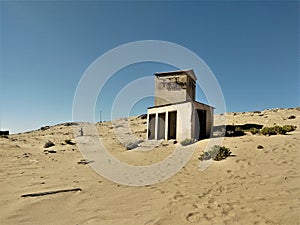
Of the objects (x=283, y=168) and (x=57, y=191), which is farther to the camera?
(x=283, y=168)

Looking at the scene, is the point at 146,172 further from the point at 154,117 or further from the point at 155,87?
the point at 155,87

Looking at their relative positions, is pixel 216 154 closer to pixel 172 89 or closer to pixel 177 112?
pixel 177 112

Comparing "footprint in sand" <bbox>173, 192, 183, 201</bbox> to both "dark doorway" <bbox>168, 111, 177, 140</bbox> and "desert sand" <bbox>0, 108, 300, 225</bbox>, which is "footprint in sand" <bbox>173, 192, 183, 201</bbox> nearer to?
"desert sand" <bbox>0, 108, 300, 225</bbox>

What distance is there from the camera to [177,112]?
18.1 metres

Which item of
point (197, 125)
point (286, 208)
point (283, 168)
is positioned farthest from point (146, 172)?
point (197, 125)

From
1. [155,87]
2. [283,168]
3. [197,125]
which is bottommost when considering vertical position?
[283,168]

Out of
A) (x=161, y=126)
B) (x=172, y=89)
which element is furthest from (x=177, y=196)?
(x=172, y=89)

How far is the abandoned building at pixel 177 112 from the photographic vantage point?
17219 mm

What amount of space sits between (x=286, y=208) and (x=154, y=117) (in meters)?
17.2

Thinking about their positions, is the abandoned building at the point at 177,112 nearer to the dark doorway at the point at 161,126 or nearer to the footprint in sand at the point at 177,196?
the dark doorway at the point at 161,126

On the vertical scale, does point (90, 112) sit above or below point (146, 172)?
above

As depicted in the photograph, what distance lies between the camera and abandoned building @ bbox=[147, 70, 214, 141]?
17.2 m

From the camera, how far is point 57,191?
6258mm


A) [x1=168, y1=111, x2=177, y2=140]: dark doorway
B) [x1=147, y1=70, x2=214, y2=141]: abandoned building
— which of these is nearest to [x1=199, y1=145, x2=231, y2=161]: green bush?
[x1=147, y1=70, x2=214, y2=141]: abandoned building
